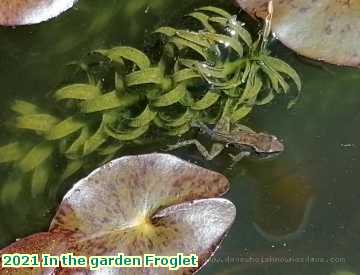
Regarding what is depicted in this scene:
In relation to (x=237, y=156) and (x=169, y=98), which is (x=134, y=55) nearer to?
(x=169, y=98)

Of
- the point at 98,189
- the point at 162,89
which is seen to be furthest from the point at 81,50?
the point at 98,189

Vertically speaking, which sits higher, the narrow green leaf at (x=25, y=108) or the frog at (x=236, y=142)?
the narrow green leaf at (x=25, y=108)

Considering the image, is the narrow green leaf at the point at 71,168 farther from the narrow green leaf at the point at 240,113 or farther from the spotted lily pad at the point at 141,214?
the narrow green leaf at the point at 240,113

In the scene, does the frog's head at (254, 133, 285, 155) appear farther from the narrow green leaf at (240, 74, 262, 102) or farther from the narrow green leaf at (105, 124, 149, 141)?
the narrow green leaf at (105, 124, 149, 141)

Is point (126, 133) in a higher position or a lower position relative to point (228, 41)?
lower

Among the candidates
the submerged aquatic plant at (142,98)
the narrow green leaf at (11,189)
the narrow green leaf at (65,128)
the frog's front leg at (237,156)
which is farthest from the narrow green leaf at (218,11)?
the narrow green leaf at (11,189)

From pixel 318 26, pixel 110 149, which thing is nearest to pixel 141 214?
pixel 110 149

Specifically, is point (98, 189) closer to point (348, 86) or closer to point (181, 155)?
point (181, 155)
